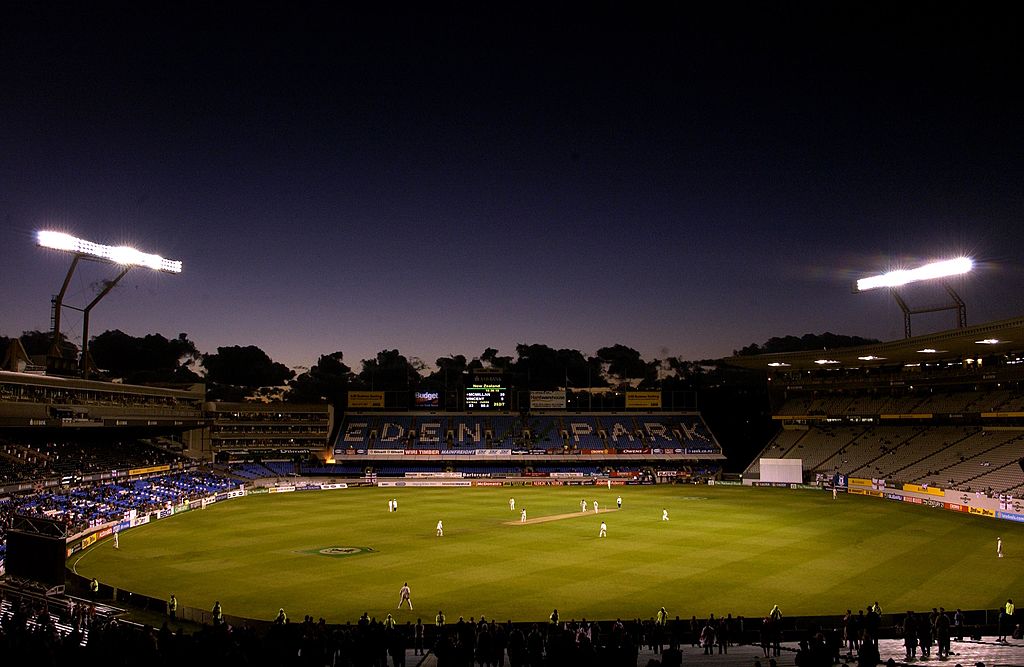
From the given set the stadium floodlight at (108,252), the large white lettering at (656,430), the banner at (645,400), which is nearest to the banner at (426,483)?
the large white lettering at (656,430)

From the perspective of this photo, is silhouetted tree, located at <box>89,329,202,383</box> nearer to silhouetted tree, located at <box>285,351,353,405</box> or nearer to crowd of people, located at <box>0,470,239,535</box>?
silhouetted tree, located at <box>285,351,353,405</box>

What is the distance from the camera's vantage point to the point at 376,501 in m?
64.1

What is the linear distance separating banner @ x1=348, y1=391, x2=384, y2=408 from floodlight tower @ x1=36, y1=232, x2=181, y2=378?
3466 centimetres

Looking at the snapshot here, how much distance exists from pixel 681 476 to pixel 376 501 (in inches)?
1477

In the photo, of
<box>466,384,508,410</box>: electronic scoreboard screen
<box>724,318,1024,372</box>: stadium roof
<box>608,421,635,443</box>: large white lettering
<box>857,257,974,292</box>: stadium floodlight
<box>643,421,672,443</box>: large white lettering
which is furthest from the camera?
<box>643,421,672,443</box>: large white lettering

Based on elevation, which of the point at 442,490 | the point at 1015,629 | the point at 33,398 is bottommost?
the point at 442,490

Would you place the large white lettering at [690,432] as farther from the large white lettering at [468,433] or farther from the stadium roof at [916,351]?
the large white lettering at [468,433]

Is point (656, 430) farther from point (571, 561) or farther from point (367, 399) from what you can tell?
point (571, 561)

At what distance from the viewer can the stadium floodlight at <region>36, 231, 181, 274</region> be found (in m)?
49.4

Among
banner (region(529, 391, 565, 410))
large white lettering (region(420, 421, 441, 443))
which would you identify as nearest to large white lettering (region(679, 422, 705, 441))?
banner (region(529, 391, 565, 410))

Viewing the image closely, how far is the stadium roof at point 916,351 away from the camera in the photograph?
5472 cm

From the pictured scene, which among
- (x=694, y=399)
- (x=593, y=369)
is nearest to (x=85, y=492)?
(x=694, y=399)

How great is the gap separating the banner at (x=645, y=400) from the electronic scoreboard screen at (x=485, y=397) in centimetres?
1814

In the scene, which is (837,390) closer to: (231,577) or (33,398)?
(231,577)
